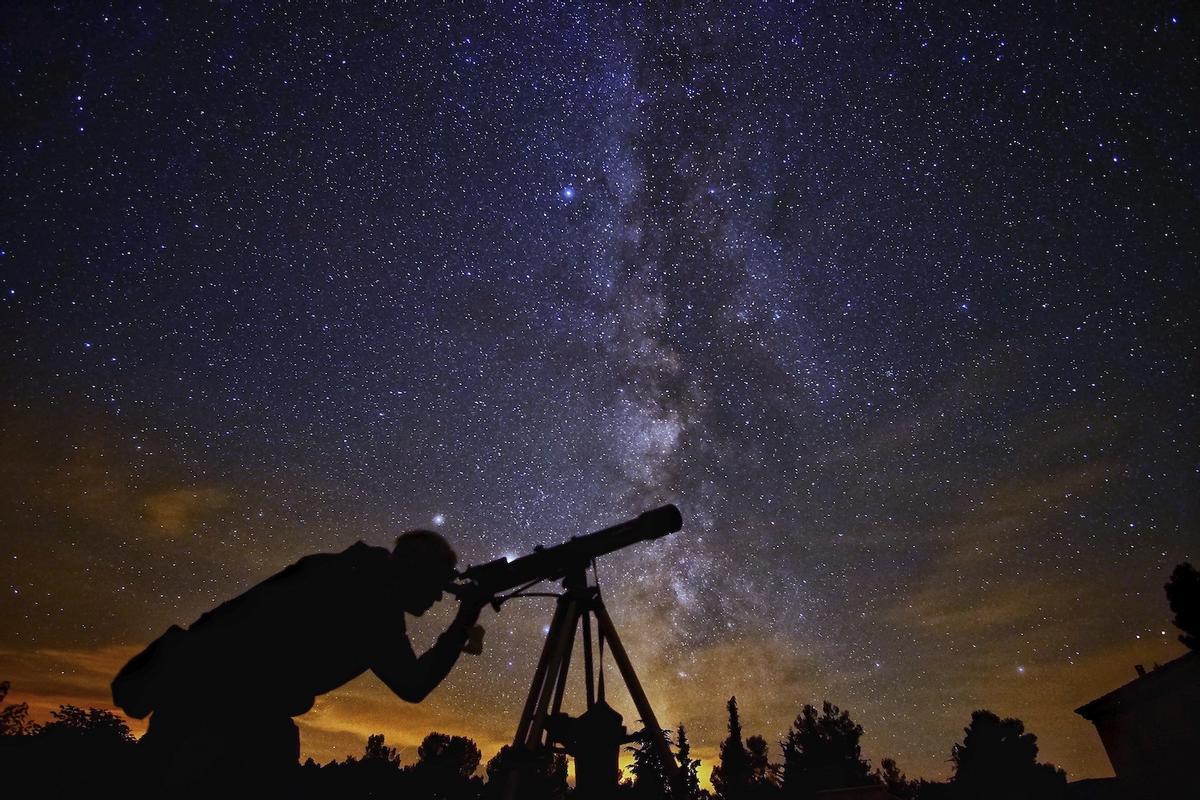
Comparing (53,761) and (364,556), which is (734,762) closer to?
(53,761)

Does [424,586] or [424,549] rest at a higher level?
[424,549]

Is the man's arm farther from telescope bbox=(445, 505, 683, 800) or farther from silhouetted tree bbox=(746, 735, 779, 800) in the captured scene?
silhouetted tree bbox=(746, 735, 779, 800)

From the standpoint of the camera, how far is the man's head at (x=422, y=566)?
291 cm

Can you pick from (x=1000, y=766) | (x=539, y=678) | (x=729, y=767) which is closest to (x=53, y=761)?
(x=539, y=678)

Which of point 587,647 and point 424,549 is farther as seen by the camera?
point 587,647

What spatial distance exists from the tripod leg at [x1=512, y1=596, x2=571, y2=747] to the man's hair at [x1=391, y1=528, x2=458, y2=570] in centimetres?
232

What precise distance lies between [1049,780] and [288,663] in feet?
194

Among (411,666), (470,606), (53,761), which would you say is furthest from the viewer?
(53,761)

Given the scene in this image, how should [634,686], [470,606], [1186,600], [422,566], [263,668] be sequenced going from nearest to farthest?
1. [263,668]
2. [422,566]
3. [470,606]
4. [634,686]
5. [1186,600]

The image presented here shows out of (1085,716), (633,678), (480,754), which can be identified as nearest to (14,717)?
(480,754)

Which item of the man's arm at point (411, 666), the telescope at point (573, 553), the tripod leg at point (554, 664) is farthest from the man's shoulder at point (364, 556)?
the tripod leg at point (554, 664)

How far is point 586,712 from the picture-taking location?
14.1 feet

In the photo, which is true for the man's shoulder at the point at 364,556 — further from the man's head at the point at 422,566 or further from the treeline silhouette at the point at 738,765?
the treeline silhouette at the point at 738,765

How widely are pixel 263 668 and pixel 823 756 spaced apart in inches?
2533
